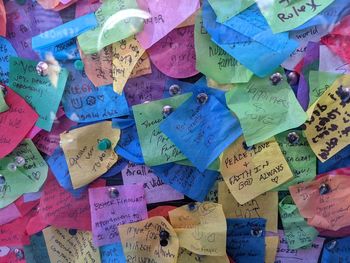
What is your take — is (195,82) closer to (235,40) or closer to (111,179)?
(235,40)

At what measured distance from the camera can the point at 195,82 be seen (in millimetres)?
1096

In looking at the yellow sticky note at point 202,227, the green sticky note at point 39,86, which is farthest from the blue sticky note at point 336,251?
the green sticky note at point 39,86

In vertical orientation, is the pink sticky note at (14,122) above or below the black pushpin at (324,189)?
above

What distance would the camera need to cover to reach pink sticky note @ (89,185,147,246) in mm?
1153

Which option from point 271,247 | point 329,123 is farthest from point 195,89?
point 271,247

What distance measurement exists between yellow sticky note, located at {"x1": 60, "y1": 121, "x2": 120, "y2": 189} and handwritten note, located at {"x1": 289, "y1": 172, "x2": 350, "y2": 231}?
0.40 meters

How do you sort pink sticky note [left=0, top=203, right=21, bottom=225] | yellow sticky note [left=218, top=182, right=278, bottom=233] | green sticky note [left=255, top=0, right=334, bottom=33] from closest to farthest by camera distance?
green sticky note [left=255, top=0, right=334, bottom=33]
yellow sticky note [left=218, top=182, right=278, bottom=233]
pink sticky note [left=0, top=203, right=21, bottom=225]

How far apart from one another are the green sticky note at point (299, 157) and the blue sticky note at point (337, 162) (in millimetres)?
17

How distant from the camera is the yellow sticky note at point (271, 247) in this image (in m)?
1.15

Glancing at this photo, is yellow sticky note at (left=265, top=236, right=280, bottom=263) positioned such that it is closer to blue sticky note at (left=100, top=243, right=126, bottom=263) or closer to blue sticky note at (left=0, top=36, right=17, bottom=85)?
blue sticky note at (left=100, top=243, right=126, bottom=263)

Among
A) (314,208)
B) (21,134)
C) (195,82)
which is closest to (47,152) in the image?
(21,134)

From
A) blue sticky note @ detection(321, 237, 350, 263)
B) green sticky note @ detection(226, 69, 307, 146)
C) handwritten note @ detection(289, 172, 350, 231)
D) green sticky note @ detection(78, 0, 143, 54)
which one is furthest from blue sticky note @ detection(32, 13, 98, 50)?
blue sticky note @ detection(321, 237, 350, 263)

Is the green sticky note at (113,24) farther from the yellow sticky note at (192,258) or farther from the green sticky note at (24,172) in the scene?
the yellow sticky note at (192,258)

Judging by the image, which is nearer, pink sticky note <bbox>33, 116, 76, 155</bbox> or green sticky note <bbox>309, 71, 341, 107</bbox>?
green sticky note <bbox>309, 71, 341, 107</bbox>
